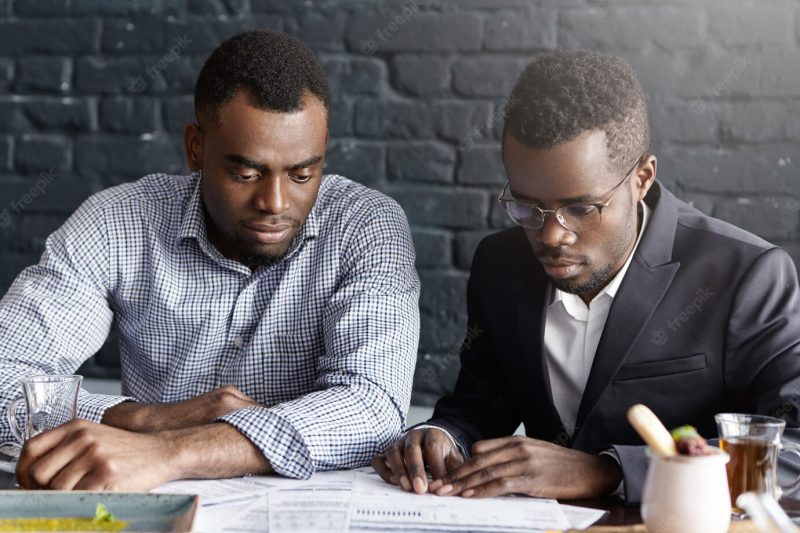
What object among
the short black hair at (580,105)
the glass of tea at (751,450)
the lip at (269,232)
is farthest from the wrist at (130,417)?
the glass of tea at (751,450)

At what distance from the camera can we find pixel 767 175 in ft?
7.29

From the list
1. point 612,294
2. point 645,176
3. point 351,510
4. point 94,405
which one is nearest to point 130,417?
point 94,405

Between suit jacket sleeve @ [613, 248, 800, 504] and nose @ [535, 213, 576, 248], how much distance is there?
0.31 metres

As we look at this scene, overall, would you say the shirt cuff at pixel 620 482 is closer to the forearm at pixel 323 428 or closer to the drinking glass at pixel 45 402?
the forearm at pixel 323 428

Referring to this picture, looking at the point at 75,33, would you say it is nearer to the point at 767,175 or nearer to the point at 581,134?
the point at 581,134

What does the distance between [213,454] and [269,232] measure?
0.54m

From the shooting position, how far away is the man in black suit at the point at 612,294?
5.40 ft

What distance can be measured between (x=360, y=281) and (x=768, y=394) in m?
0.77

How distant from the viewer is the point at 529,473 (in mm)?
1432

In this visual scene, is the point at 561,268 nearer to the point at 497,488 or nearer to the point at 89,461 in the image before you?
the point at 497,488

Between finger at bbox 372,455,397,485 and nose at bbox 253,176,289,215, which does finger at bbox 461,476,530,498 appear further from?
nose at bbox 253,176,289,215

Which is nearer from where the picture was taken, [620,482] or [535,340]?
[620,482]

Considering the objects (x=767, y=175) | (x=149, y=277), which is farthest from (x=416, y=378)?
(x=767, y=175)

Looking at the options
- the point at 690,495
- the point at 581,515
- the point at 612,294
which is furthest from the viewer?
the point at 612,294
